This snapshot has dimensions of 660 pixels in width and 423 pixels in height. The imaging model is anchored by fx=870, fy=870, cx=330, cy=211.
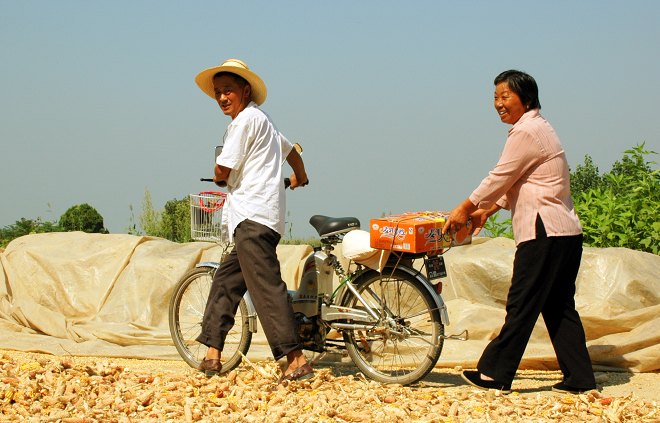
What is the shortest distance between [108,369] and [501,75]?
2810 mm

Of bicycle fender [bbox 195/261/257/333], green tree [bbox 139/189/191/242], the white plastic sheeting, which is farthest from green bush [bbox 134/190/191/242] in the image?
bicycle fender [bbox 195/261/257/333]

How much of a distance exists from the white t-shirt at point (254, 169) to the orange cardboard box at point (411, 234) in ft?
1.87

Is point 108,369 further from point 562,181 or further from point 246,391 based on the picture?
point 562,181

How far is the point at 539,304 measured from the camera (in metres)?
4.86

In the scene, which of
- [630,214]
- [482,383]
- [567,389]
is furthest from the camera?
[630,214]

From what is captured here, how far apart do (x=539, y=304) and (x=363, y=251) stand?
1.04 m

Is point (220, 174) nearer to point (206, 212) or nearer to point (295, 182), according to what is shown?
point (295, 182)

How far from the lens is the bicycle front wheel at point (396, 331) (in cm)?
500

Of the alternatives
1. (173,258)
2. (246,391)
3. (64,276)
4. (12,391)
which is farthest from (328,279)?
(64,276)

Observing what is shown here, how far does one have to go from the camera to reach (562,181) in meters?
4.79

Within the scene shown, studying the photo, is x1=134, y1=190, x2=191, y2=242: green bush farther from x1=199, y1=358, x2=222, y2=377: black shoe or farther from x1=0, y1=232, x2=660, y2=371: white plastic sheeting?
x1=199, y1=358, x2=222, y2=377: black shoe

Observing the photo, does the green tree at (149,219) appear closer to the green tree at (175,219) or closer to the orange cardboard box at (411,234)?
the green tree at (175,219)

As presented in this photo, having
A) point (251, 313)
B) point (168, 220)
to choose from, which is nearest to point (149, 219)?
point (168, 220)

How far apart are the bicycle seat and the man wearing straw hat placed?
0.36m
